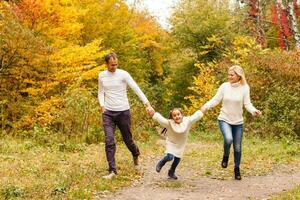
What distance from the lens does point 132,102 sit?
20.0m

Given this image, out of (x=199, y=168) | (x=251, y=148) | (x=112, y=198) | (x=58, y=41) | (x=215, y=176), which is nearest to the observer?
(x=112, y=198)

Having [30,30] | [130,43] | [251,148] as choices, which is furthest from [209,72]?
[251,148]

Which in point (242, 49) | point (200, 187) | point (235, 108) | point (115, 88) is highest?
point (242, 49)

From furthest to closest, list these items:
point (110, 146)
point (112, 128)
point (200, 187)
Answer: point (112, 128) → point (110, 146) → point (200, 187)

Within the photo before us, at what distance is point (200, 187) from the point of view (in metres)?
9.48

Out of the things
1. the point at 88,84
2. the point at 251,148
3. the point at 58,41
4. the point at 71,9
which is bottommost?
the point at 251,148

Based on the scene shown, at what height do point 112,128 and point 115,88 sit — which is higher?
point 115,88

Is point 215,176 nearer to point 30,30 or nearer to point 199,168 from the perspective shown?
point 199,168

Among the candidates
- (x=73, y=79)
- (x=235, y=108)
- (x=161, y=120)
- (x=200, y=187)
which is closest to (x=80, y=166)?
(x=161, y=120)

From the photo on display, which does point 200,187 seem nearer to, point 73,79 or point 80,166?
point 80,166

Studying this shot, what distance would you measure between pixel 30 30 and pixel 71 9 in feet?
7.10

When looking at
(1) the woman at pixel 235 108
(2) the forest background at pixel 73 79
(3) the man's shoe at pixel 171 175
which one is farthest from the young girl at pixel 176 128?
(2) the forest background at pixel 73 79

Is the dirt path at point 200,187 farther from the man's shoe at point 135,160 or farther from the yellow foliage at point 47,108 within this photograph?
the yellow foliage at point 47,108

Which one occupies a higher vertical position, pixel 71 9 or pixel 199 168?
pixel 71 9
